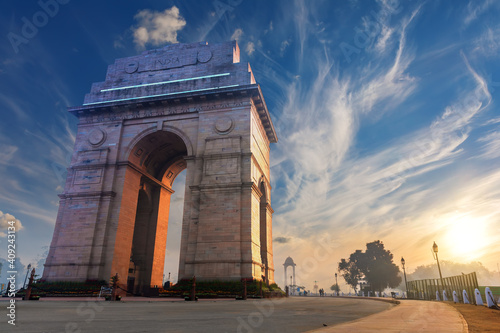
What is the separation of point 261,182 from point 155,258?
11.7 meters

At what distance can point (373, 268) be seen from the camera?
5819 centimetres

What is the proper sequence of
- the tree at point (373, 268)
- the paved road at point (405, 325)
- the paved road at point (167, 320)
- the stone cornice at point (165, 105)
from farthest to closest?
the tree at point (373, 268)
the stone cornice at point (165, 105)
the paved road at point (167, 320)
the paved road at point (405, 325)

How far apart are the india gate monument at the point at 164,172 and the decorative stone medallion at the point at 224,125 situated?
0.26 feet

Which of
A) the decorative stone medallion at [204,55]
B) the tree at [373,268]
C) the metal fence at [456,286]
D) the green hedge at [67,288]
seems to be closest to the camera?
the metal fence at [456,286]

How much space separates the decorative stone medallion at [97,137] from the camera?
2506 centimetres

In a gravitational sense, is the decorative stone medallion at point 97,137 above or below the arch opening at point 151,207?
above

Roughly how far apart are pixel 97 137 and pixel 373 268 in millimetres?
53150

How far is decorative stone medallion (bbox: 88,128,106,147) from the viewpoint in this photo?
2506 cm

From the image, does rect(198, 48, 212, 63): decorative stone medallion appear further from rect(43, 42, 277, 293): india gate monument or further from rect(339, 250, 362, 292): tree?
rect(339, 250, 362, 292): tree

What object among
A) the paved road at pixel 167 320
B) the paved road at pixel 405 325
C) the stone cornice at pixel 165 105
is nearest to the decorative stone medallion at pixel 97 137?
the stone cornice at pixel 165 105

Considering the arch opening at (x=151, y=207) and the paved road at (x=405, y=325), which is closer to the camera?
the paved road at (x=405, y=325)

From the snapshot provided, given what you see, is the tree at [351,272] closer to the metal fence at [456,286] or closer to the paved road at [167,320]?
the metal fence at [456,286]

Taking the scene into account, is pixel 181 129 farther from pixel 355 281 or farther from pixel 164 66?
pixel 355 281

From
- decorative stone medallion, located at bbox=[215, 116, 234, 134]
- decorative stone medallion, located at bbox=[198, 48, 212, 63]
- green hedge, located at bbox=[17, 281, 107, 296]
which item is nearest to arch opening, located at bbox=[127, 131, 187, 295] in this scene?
decorative stone medallion, located at bbox=[215, 116, 234, 134]
